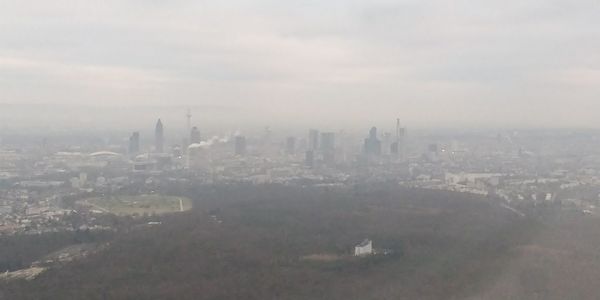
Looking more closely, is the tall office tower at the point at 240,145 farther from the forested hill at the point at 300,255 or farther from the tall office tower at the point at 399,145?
the forested hill at the point at 300,255

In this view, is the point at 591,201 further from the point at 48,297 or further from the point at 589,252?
the point at 48,297

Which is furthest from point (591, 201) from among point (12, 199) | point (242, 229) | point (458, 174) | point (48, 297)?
point (12, 199)

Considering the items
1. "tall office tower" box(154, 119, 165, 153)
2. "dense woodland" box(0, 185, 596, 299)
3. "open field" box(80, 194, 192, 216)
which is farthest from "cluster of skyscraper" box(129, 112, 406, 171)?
"dense woodland" box(0, 185, 596, 299)

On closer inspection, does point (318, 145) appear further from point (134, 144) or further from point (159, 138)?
point (134, 144)

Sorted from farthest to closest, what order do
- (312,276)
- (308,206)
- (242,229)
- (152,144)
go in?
(152,144), (308,206), (242,229), (312,276)

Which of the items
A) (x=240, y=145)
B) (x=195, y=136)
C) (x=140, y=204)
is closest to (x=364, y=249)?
(x=140, y=204)

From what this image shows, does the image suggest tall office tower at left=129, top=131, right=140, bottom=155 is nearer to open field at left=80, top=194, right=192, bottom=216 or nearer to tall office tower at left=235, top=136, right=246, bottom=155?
tall office tower at left=235, top=136, right=246, bottom=155
